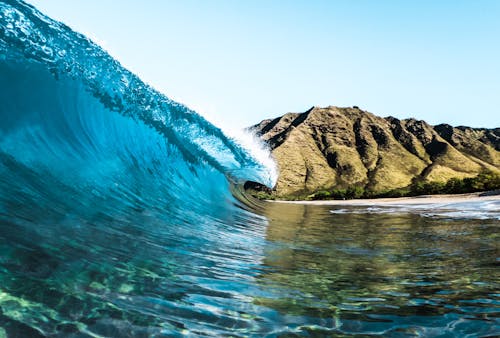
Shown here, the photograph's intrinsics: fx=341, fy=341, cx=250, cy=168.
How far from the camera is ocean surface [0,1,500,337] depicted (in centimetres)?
271

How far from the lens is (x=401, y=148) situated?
7293 inches

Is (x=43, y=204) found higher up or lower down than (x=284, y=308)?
higher up

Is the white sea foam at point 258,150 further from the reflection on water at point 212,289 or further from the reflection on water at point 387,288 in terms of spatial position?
the reflection on water at point 212,289

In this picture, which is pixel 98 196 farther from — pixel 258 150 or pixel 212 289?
pixel 258 150

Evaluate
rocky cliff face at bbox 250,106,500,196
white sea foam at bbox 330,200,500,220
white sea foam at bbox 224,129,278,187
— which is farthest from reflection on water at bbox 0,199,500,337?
rocky cliff face at bbox 250,106,500,196

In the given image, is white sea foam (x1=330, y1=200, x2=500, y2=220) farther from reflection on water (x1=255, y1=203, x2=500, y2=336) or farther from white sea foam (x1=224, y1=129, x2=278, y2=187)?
reflection on water (x1=255, y1=203, x2=500, y2=336)

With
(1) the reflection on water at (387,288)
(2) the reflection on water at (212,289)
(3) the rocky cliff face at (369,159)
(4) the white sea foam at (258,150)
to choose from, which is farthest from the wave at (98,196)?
(3) the rocky cliff face at (369,159)

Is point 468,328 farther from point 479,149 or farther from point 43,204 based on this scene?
point 479,149

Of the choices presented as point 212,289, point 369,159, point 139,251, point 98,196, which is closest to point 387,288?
point 212,289

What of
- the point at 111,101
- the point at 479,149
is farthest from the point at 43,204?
the point at 479,149

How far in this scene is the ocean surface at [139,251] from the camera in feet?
8.89

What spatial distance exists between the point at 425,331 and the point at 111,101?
10622 millimetres

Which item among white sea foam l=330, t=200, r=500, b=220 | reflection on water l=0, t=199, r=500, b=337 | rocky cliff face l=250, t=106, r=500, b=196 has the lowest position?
reflection on water l=0, t=199, r=500, b=337

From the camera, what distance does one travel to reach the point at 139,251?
4621mm
